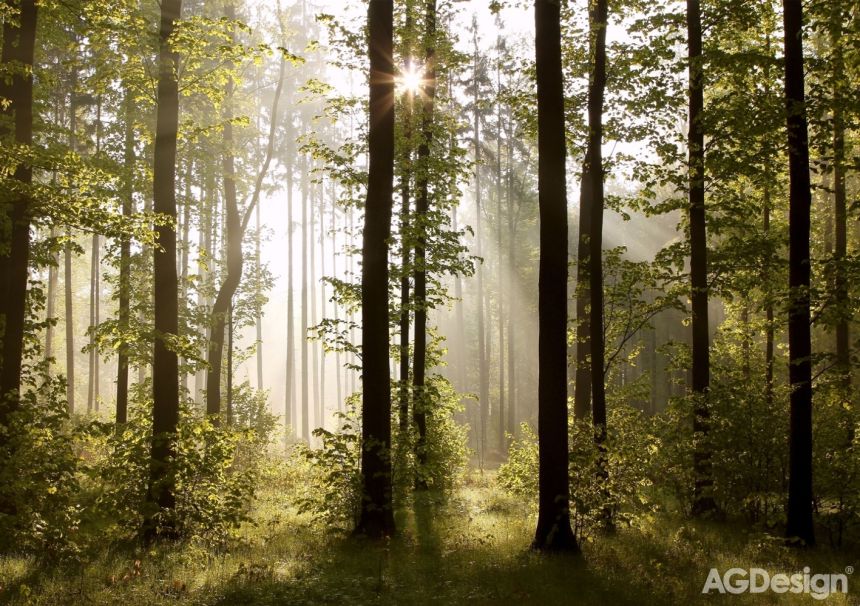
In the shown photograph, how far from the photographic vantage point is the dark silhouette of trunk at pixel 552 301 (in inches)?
351

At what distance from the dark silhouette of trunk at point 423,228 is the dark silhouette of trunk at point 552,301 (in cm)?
522

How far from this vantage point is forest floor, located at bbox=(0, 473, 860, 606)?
7074 mm

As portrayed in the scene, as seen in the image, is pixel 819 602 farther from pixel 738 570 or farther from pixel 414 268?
pixel 414 268

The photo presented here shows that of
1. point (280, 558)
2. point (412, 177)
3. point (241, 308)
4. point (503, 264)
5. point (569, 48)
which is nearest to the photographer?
point (280, 558)

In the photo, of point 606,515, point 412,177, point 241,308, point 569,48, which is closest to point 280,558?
point 606,515

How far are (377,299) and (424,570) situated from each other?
408 centimetres

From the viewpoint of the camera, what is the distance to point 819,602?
23.7ft

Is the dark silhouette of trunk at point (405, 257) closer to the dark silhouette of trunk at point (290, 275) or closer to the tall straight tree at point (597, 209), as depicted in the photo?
the tall straight tree at point (597, 209)

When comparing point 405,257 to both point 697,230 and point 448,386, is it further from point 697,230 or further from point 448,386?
point 697,230

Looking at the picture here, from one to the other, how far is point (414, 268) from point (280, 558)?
23.4 ft

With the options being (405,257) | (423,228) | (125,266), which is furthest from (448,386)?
(125,266)

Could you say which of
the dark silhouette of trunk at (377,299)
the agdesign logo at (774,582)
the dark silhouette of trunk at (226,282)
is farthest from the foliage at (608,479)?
the dark silhouette of trunk at (226,282)

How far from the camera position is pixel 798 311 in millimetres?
10172

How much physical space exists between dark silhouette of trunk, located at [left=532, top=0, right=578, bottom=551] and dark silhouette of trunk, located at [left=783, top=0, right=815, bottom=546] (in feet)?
12.9
